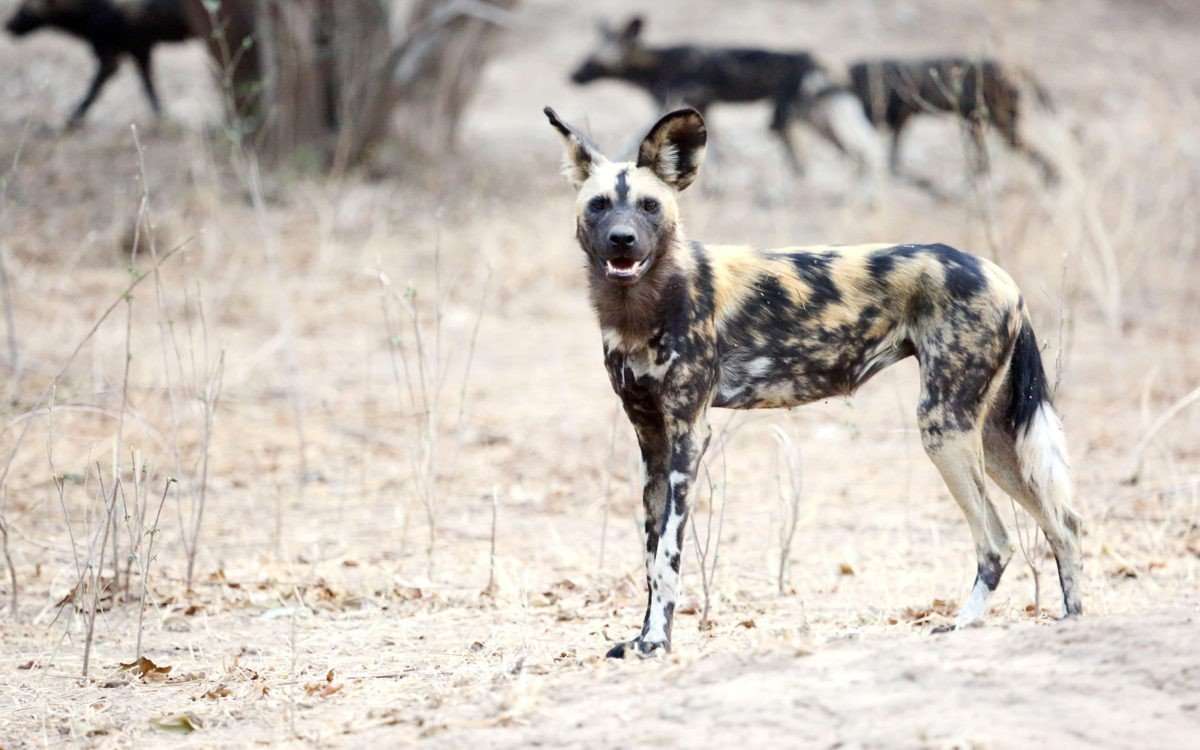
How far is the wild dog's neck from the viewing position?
427 centimetres

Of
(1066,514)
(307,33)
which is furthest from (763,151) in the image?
(1066,514)

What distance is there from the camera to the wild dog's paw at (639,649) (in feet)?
13.4

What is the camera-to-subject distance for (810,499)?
6.74m

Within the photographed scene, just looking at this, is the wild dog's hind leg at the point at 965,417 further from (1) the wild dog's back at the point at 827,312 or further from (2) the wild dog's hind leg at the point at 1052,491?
(2) the wild dog's hind leg at the point at 1052,491

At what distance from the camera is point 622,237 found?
4.16 metres

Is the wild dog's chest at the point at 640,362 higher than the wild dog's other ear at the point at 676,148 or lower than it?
lower

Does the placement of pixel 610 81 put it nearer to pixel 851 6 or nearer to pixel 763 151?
pixel 763 151

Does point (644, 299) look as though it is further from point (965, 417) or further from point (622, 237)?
point (965, 417)

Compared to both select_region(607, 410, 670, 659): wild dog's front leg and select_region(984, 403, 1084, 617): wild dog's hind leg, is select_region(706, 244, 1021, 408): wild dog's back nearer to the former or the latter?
select_region(607, 410, 670, 659): wild dog's front leg

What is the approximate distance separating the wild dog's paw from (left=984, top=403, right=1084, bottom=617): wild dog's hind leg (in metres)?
1.20

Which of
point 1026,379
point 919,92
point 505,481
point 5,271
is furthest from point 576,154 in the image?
point 919,92

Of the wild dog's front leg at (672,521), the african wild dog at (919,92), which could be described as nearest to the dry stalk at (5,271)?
the wild dog's front leg at (672,521)

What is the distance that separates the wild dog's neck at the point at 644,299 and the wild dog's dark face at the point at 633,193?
23 mm

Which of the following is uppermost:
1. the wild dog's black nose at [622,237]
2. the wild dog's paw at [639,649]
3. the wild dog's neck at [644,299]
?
the wild dog's black nose at [622,237]
